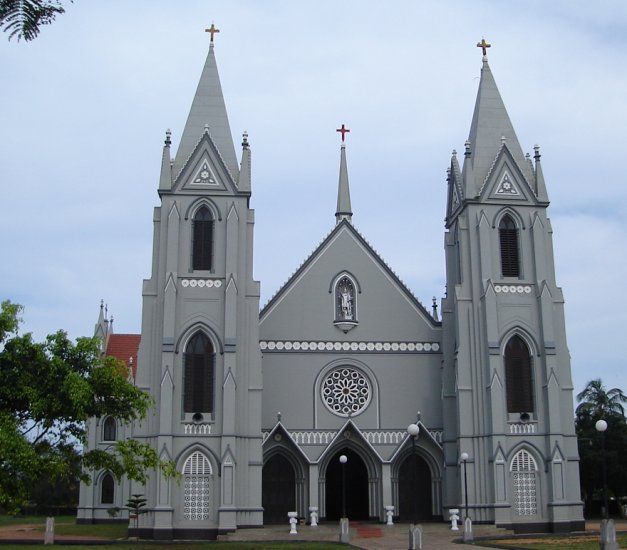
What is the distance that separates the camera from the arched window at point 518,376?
1389 inches

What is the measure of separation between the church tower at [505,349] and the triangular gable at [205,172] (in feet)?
34.6

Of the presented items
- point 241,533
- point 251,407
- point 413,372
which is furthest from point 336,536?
point 413,372

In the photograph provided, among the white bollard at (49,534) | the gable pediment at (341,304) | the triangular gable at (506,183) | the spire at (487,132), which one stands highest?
the spire at (487,132)

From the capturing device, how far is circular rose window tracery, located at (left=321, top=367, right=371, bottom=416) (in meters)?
37.2

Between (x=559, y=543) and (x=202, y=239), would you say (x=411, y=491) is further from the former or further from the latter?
(x=202, y=239)

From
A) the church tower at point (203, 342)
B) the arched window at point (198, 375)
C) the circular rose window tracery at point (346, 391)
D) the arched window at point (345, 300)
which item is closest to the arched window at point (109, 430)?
the church tower at point (203, 342)

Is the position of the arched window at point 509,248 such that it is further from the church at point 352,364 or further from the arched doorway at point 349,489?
the arched doorway at point 349,489

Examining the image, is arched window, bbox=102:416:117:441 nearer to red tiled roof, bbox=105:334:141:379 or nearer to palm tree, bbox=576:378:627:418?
red tiled roof, bbox=105:334:141:379

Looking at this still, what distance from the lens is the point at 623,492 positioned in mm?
42750

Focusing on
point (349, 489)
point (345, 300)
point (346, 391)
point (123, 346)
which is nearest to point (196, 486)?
point (349, 489)

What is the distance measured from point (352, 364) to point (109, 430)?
17628 mm

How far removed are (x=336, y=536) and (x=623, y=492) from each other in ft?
63.2

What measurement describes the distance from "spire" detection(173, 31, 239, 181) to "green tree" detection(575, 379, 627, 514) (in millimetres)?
21826

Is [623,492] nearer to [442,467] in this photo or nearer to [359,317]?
[442,467]
